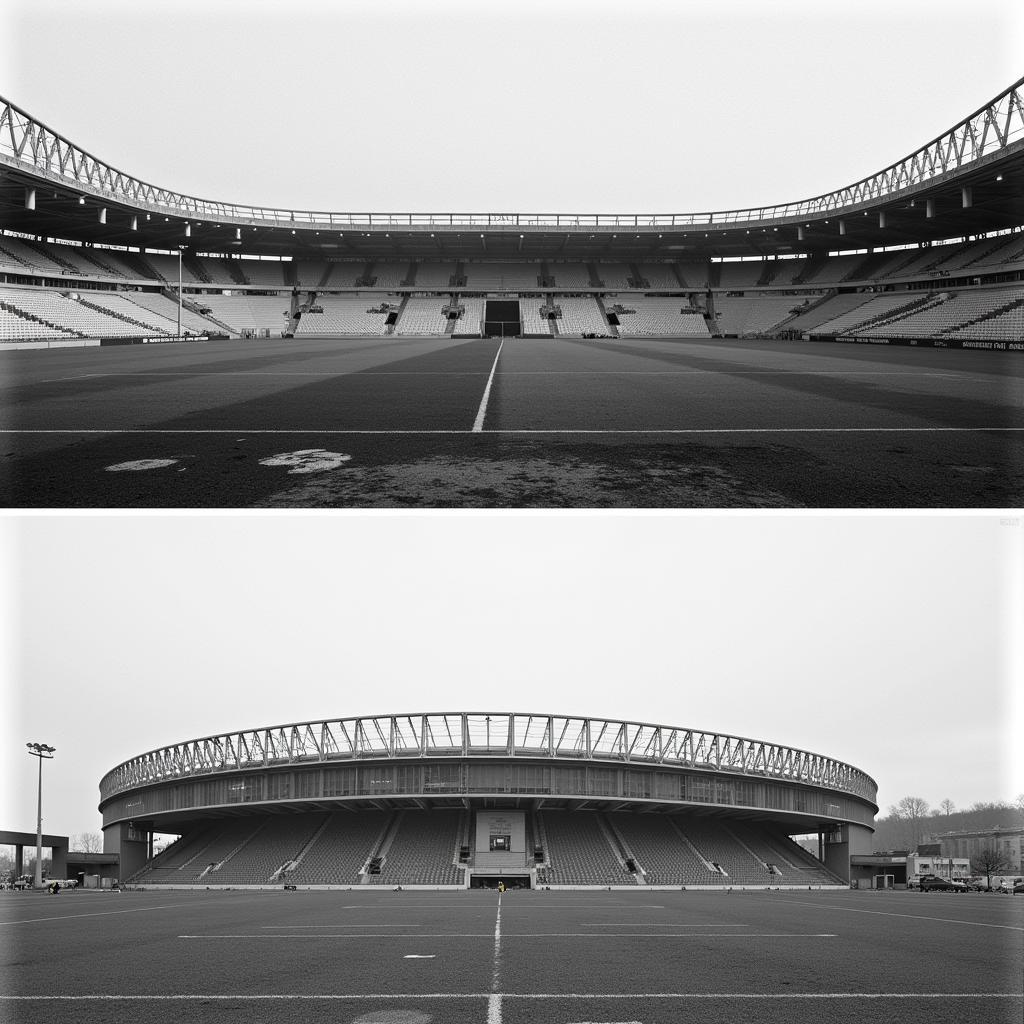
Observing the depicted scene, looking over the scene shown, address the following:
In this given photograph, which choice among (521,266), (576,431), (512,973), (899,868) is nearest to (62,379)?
(576,431)

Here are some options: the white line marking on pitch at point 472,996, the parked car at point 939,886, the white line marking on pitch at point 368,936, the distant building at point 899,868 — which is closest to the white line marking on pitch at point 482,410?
the white line marking on pitch at point 368,936

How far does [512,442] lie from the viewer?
45.2 feet

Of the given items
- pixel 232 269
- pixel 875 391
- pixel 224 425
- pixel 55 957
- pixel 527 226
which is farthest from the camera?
pixel 232 269

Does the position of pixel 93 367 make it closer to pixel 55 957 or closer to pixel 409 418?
pixel 409 418

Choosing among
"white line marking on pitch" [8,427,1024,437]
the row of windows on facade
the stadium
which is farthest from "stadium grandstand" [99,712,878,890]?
"white line marking on pitch" [8,427,1024,437]

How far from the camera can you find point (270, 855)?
52.4 m

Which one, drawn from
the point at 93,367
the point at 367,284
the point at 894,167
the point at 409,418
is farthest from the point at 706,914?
the point at 367,284

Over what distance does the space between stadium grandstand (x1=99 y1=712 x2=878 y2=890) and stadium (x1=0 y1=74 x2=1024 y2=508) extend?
25.1 metres

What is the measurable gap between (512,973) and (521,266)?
101m

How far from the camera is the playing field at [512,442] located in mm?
10070

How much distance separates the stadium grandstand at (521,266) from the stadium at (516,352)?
1.34ft

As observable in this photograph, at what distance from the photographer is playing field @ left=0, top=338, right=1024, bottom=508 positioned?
10.1 metres

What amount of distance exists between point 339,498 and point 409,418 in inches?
291

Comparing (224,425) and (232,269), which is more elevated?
(232,269)
